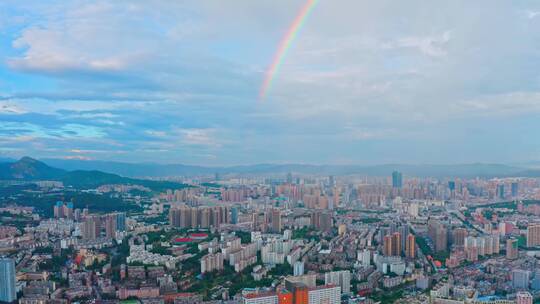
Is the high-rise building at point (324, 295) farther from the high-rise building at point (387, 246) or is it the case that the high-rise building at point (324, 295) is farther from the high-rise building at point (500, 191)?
the high-rise building at point (500, 191)

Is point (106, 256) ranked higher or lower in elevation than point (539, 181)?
lower

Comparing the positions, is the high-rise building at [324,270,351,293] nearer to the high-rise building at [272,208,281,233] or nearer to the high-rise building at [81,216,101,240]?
the high-rise building at [272,208,281,233]

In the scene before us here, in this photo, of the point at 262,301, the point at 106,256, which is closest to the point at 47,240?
the point at 106,256

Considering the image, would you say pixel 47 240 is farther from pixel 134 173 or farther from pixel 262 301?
pixel 134 173

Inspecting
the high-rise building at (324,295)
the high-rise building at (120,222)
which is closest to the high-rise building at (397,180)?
the high-rise building at (120,222)

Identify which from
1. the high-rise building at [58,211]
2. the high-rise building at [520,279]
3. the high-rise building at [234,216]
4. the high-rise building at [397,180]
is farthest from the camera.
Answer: the high-rise building at [397,180]

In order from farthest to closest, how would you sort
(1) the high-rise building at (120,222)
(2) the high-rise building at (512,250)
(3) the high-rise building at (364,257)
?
1. (1) the high-rise building at (120,222)
2. (2) the high-rise building at (512,250)
3. (3) the high-rise building at (364,257)
